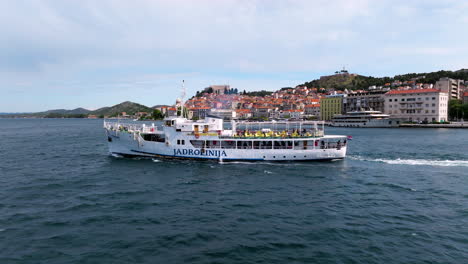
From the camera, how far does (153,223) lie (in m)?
15.5

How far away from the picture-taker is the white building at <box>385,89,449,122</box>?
347 feet

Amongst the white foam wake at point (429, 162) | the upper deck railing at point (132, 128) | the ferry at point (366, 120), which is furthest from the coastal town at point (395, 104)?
the white foam wake at point (429, 162)

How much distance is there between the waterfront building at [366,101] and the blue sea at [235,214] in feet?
358

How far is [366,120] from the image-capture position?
Answer: 11406 centimetres

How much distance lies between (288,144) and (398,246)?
19118 millimetres

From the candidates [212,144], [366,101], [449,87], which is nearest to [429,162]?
[212,144]

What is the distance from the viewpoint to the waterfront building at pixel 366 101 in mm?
129375

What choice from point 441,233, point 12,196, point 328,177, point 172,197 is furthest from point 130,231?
point 328,177

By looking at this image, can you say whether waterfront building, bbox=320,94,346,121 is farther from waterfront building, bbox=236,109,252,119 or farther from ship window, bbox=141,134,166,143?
ship window, bbox=141,134,166,143

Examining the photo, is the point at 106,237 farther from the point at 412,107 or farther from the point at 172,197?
the point at 412,107

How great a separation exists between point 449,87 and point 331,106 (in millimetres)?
49637

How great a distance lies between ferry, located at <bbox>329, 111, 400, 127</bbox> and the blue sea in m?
86.7

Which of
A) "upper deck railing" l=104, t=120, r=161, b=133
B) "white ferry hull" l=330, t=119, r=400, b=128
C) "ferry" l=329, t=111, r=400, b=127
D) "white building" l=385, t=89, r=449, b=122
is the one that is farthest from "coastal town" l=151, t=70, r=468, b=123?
"upper deck railing" l=104, t=120, r=161, b=133

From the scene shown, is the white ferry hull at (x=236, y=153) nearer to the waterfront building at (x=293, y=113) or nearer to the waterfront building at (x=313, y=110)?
the waterfront building at (x=313, y=110)
